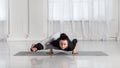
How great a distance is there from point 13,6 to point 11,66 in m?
4.22

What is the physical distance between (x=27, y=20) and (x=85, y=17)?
58.0 inches

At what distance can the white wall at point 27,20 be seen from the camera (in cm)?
706

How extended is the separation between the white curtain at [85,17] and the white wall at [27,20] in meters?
0.21

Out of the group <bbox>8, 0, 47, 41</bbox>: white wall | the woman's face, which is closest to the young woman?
the woman's face

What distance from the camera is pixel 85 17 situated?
7.14m

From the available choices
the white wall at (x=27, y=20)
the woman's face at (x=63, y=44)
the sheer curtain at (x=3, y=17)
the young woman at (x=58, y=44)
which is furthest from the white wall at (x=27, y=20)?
the woman's face at (x=63, y=44)

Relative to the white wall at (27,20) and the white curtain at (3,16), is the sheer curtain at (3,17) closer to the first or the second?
the white curtain at (3,16)

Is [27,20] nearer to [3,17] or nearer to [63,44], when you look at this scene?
[3,17]

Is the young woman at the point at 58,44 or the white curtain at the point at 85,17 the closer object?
the young woman at the point at 58,44

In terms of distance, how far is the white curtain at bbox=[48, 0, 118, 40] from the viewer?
7.09 metres

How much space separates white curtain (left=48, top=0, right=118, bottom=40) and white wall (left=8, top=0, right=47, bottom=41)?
21cm

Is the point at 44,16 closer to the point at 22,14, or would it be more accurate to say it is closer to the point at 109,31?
the point at 22,14

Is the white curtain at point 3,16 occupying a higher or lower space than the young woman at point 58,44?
higher

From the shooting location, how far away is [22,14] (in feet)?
23.2
